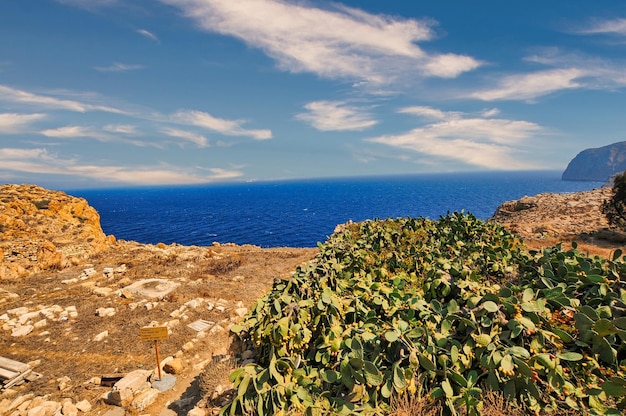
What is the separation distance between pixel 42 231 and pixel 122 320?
19.9 metres

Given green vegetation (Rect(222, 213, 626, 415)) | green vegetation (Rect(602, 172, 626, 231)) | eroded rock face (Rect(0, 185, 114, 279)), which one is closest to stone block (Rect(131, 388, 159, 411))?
green vegetation (Rect(222, 213, 626, 415))

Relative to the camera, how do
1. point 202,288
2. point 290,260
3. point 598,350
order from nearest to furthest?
point 598,350
point 202,288
point 290,260

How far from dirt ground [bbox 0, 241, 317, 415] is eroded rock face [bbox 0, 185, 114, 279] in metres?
2.12

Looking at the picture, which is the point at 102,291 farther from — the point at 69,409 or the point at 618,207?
the point at 618,207

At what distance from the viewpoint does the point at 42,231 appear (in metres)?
25.7

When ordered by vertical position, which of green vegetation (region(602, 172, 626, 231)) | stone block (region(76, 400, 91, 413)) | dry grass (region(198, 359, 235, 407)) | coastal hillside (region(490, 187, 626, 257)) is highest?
green vegetation (region(602, 172, 626, 231))

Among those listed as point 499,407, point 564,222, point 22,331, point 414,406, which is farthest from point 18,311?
point 564,222

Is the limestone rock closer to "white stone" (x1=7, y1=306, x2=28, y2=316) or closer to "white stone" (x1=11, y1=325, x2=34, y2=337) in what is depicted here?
"white stone" (x1=11, y1=325, x2=34, y2=337)

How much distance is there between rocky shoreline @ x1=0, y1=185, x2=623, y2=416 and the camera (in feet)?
27.8

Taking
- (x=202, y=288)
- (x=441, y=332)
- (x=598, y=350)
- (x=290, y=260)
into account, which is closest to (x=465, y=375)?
(x=441, y=332)

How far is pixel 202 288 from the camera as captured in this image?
667 inches

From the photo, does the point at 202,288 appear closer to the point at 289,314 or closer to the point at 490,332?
the point at 289,314

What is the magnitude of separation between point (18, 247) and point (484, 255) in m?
29.3

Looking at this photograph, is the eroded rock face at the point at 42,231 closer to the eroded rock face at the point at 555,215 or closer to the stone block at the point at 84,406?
the stone block at the point at 84,406
